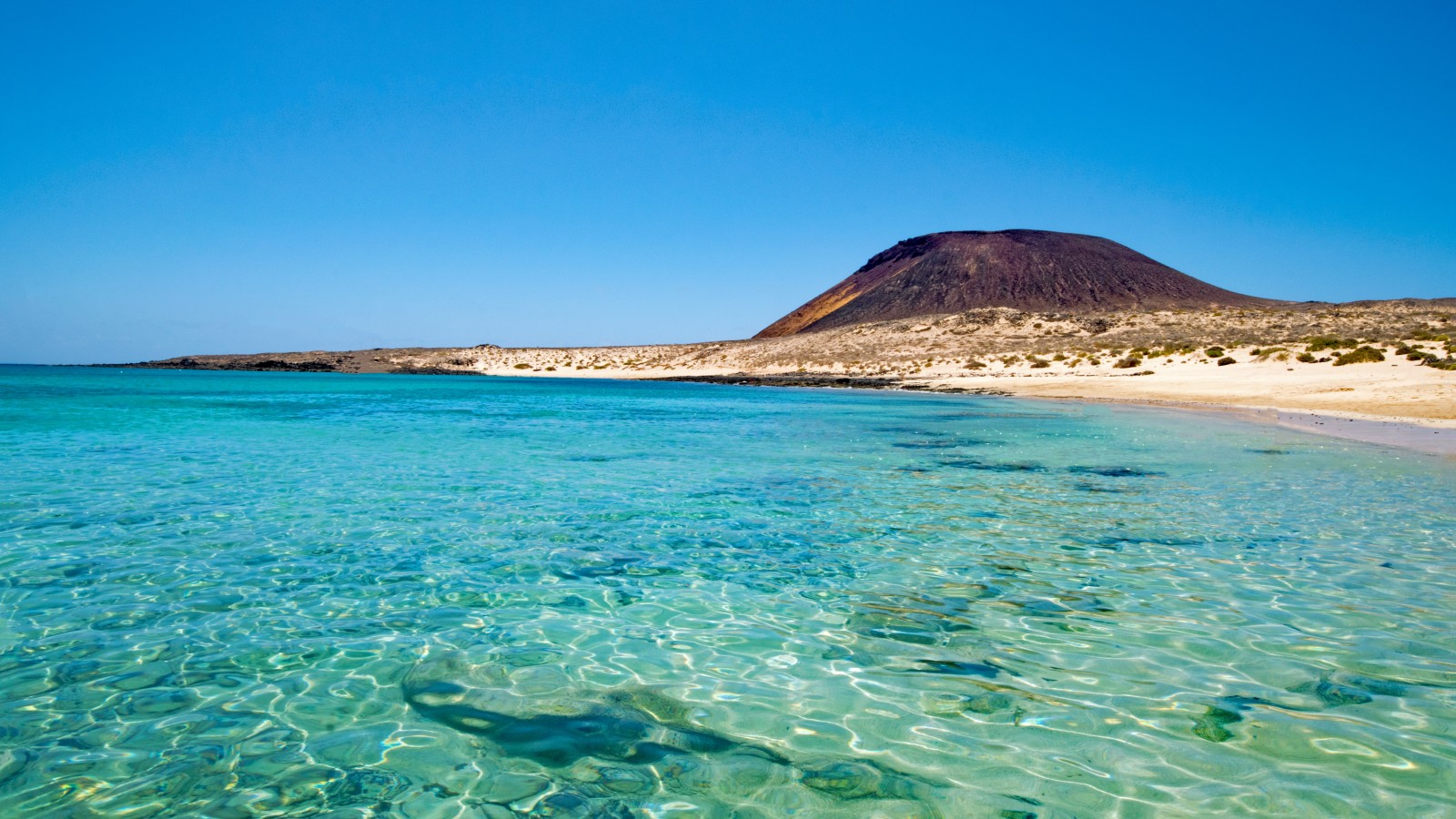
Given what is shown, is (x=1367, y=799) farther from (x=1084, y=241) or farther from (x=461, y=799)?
(x=1084, y=241)

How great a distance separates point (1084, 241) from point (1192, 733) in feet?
619

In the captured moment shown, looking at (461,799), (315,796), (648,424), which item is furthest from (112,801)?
(648,424)

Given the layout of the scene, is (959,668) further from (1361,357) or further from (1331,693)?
(1361,357)

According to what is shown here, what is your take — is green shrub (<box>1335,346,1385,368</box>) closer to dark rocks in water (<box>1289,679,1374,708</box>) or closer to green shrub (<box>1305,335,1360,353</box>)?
green shrub (<box>1305,335,1360,353</box>)

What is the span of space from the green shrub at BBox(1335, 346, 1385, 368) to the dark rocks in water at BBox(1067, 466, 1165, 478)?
29339 millimetres

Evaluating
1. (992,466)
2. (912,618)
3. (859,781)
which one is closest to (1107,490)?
(992,466)

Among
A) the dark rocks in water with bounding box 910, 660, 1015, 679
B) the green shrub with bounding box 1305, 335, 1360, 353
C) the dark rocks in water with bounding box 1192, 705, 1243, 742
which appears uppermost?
the green shrub with bounding box 1305, 335, 1360, 353

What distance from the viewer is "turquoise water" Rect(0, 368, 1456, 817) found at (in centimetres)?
403

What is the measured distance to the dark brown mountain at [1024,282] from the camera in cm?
14138

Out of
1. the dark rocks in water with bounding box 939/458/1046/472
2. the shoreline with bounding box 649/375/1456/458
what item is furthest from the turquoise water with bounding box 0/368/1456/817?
the shoreline with bounding box 649/375/1456/458

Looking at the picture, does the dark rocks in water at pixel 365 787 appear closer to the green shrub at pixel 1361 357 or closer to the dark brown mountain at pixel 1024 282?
the green shrub at pixel 1361 357

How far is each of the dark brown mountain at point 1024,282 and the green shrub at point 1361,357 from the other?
94931mm

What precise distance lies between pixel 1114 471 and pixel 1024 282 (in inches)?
5780

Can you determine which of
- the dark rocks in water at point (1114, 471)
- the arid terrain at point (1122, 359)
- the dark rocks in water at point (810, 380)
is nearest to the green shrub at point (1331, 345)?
the arid terrain at point (1122, 359)
